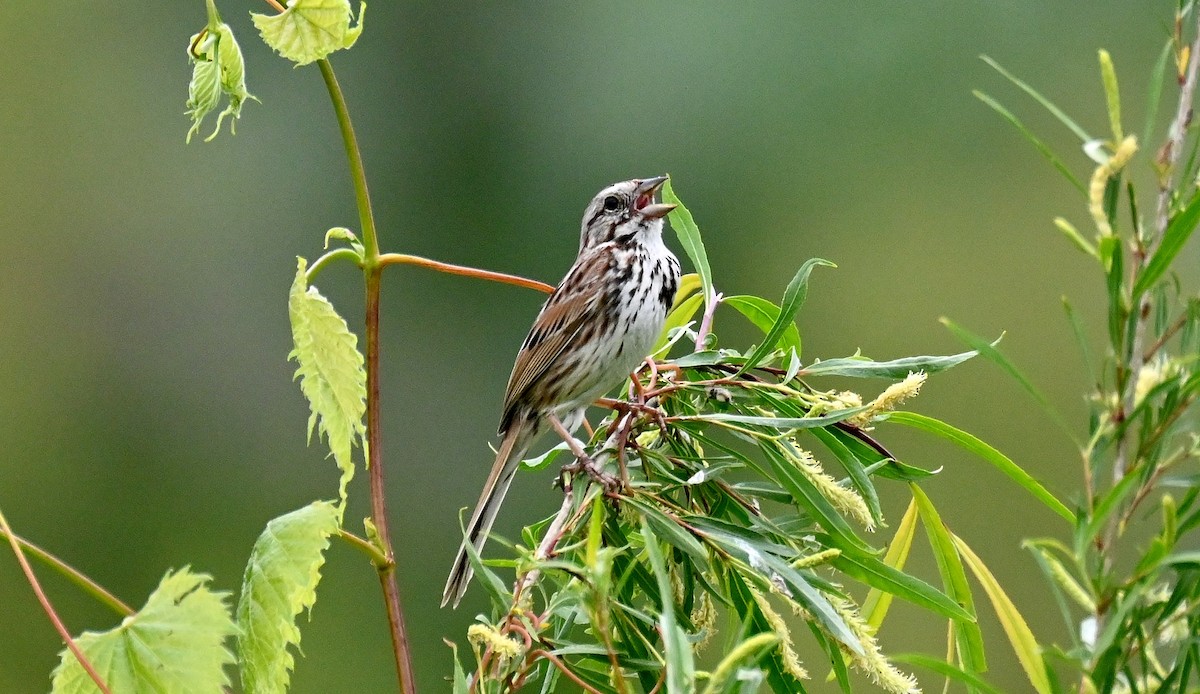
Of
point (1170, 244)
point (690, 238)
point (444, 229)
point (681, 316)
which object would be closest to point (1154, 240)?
point (1170, 244)

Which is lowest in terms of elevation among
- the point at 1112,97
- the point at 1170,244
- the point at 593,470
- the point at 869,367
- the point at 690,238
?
the point at 593,470

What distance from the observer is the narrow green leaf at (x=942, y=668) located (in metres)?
1.20

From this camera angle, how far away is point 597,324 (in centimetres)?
334

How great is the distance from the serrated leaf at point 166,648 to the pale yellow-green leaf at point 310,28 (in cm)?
64

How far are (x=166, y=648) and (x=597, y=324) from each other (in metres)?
1.85

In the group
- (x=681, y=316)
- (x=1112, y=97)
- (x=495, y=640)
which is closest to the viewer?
(x=1112, y=97)

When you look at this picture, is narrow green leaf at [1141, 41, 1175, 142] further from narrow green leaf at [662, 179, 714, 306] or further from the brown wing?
the brown wing

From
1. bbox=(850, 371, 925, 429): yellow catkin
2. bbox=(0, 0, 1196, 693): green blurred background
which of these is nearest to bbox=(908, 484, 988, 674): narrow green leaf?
bbox=(850, 371, 925, 429): yellow catkin

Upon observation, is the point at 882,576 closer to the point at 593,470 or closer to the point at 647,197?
the point at 593,470

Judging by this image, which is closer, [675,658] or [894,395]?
[675,658]

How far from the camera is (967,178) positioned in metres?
11.4

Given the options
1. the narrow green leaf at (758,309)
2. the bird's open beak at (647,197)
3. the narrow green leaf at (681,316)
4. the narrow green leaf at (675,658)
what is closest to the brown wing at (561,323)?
the bird's open beak at (647,197)

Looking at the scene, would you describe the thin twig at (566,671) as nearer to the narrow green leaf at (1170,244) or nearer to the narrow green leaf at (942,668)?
the narrow green leaf at (942,668)

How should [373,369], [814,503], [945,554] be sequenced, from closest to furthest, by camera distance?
[373,369], [814,503], [945,554]
